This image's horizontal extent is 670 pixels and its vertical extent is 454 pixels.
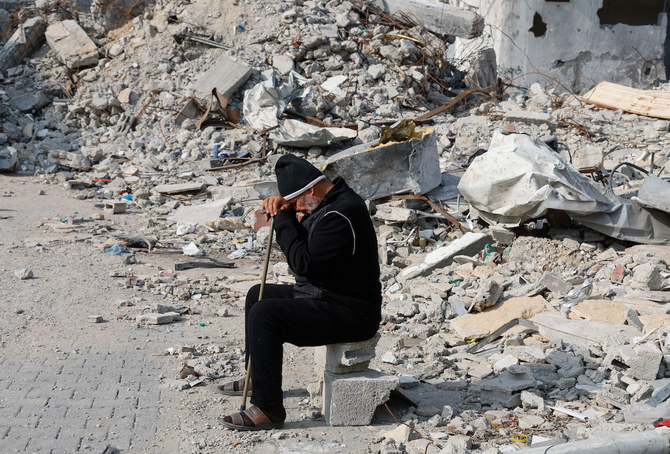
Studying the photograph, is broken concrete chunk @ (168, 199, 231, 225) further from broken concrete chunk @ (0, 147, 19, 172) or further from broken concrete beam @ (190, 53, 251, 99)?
broken concrete chunk @ (0, 147, 19, 172)

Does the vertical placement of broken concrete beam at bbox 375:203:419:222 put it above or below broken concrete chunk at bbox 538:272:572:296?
below

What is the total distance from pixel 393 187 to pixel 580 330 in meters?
4.26

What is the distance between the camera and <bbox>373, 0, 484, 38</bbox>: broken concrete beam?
1520 centimetres

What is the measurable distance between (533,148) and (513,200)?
26.7 inches

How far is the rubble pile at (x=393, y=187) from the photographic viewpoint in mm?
4785

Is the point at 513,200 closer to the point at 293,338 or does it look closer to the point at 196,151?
the point at 293,338

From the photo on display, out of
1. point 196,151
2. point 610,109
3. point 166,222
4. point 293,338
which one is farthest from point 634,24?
point 293,338

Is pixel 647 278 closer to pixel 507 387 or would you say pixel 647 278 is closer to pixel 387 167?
pixel 507 387

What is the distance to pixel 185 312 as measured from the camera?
21.0ft

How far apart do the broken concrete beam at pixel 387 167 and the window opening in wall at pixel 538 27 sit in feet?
31.1

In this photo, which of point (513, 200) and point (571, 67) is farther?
point (571, 67)

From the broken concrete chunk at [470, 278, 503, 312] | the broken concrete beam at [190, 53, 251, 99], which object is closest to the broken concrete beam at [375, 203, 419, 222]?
the broken concrete chunk at [470, 278, 503, 312]

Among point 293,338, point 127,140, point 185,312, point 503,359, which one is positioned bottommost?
point 127,140

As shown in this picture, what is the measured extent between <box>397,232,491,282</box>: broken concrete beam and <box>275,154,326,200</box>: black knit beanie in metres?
3.62
